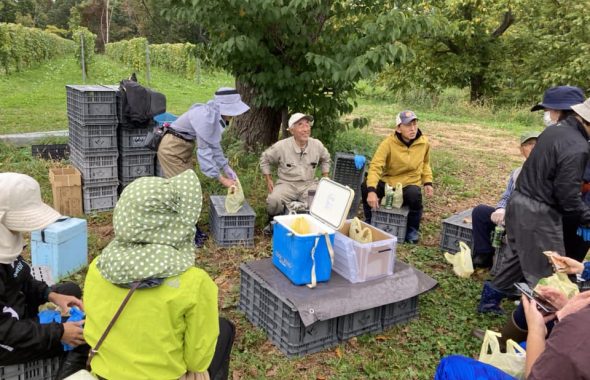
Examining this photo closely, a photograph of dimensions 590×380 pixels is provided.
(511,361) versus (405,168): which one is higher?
(405,168)

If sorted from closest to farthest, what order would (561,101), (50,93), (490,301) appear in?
1. (561,101)
2. (490,301)
3. (50,93)

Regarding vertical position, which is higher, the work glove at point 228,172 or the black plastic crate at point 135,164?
the work glove at point 228,172

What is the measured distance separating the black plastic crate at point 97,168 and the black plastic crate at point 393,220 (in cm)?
314

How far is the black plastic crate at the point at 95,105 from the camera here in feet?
18.2

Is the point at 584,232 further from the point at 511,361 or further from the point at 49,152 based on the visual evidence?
the point at 49,152

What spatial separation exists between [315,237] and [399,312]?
3.28ft

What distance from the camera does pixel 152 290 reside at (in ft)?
6.50

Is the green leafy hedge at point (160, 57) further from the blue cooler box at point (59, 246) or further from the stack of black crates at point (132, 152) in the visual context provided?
the blue cooler box at point (59, 246)

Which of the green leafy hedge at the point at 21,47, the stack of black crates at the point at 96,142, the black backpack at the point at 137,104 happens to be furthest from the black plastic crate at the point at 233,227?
the green leafy hedge at the point at 21,47

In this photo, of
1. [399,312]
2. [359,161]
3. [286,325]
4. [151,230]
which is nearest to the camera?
[151,230]

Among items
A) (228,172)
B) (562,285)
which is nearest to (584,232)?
(562,285)

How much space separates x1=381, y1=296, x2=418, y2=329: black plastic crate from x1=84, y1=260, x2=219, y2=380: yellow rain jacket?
79.3 inches

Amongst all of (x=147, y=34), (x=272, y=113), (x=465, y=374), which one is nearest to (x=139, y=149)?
(x=272, y=113)

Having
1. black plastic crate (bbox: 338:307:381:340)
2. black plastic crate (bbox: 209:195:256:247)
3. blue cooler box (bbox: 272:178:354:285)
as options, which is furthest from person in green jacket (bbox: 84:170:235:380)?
black plastic crate (bbox: 209:195:256:247)
